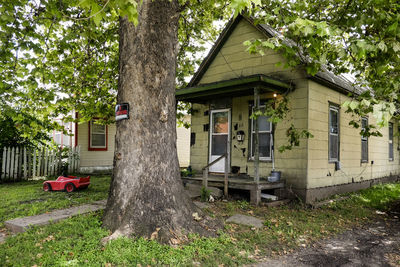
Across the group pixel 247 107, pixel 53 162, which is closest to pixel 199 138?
pixel 247 107

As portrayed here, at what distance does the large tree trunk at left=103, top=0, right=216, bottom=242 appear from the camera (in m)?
4.43

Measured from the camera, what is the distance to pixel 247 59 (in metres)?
9.58

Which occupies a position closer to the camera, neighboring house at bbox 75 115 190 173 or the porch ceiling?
the porch ceiling

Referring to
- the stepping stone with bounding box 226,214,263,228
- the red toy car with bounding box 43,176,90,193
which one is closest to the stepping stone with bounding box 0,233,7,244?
the stepping stone with bounding box 226,214,263,228

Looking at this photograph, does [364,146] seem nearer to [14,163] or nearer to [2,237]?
[2,237]

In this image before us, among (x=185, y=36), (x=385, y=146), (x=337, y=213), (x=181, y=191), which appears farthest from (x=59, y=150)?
(x=385, y=146)

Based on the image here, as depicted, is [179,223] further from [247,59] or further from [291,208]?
[247,59]

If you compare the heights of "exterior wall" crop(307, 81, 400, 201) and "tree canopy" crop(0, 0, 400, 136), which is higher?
"tree canopy" crop(0, 0, 400, 136)

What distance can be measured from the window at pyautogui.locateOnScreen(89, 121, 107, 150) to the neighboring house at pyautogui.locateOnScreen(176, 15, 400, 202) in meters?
7.71

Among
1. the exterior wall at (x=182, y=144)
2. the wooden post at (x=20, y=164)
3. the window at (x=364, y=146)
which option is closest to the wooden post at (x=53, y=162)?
the wooden post at (x=20, y=164)

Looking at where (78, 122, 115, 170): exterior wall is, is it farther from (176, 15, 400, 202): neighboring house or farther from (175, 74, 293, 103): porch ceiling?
(175, 74, 293, 103): porch ceiling

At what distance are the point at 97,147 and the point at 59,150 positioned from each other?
101 inches

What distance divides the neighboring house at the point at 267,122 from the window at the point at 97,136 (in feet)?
25.3

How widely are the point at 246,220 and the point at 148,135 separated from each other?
2.81 metres
